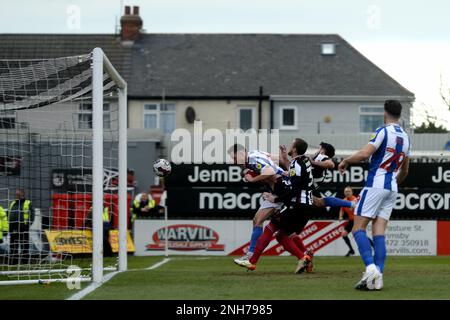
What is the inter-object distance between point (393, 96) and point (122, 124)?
39.0 meters

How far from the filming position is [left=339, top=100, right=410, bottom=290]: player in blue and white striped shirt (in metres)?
11.3

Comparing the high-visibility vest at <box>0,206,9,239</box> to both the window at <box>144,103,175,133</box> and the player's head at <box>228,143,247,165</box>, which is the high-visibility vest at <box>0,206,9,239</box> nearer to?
the player's head at <box>228,143,247,165</box>

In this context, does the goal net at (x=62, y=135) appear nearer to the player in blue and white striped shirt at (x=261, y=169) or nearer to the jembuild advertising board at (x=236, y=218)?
the player in blue and white striped shirt at (x=261, y=169)

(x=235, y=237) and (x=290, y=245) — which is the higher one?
(x=290, y=245)

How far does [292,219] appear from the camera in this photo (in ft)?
47.8

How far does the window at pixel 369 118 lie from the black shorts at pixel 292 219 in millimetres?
39567

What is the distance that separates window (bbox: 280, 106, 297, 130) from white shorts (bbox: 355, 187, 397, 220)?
41831mm

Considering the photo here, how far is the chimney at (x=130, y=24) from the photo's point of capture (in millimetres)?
56562

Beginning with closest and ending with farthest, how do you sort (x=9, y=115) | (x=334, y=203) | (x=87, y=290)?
(x=87, y=290), (x=334, y=203), (x=9, y=115)

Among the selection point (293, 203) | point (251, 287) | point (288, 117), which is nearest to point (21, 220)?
point (293, 203)

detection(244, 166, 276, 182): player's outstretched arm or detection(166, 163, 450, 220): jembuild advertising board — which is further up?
detection(244, 166, 276, 182): player's outstretched arm

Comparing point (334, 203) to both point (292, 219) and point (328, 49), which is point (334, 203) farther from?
point (328, 49)

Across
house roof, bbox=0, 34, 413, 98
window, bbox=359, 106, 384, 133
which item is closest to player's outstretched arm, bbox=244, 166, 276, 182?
house roof, bbox=0, 34, 413, 98

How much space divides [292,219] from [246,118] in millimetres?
38955
